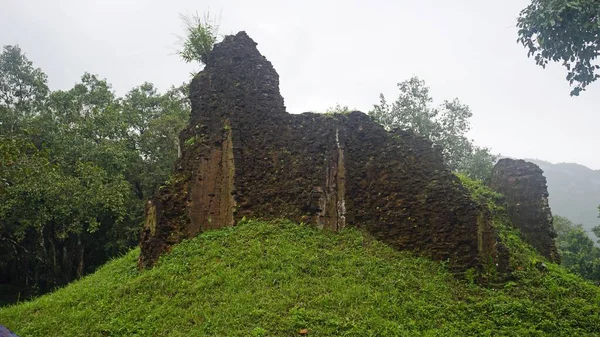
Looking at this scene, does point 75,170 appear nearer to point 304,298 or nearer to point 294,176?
point 294,176

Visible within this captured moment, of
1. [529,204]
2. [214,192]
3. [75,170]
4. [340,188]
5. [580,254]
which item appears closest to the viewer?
[340,188]

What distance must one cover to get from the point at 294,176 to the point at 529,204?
23.4 feet

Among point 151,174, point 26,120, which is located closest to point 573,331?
→ point 151,174

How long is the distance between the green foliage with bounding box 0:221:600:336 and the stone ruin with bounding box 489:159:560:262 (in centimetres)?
201

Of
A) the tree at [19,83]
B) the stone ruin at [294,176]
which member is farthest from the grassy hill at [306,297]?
the tree at [19,83]

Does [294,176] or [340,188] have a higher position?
[294,176]

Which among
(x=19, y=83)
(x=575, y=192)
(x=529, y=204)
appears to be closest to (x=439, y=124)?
(x=529, y=204)

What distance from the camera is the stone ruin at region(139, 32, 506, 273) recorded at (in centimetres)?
1038

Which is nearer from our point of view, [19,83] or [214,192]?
A: [214,192]

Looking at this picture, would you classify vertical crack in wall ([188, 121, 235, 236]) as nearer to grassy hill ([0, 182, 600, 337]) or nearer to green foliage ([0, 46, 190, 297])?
grassy hill ([0, 182, 600, 337])

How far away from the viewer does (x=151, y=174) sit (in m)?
21.1

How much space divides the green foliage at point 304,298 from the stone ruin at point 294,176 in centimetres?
61

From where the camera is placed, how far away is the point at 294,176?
11883 mm

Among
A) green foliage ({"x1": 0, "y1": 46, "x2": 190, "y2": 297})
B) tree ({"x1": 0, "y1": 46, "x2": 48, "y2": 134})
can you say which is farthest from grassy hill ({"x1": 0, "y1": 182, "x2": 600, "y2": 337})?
tree ({"x1": 0, "y1": 46, "x2": 48, "y2": 134})
